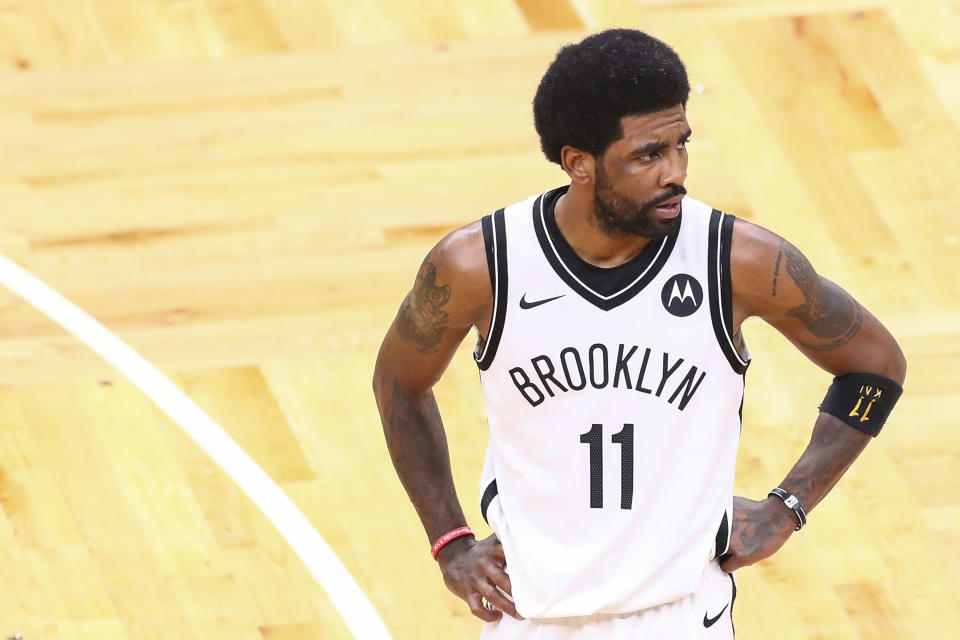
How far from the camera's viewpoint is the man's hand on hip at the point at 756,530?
11.1ft

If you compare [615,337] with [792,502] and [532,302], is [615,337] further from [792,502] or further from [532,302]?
[792,502]

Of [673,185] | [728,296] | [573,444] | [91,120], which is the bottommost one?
[91,120]

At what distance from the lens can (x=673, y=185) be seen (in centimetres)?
301

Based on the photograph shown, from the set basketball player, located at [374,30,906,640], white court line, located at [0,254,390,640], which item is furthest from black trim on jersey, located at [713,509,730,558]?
white court line, located at [0,254,390,640]

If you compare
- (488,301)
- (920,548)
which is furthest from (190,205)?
(488,301)

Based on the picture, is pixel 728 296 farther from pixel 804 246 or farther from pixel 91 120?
pixel 91 120

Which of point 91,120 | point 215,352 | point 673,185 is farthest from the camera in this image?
point 91,120

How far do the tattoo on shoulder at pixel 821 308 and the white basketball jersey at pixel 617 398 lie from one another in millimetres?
155

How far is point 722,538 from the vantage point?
3.29 meters

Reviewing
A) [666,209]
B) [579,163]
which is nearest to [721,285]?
[666,209]

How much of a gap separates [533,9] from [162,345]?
2759 mm

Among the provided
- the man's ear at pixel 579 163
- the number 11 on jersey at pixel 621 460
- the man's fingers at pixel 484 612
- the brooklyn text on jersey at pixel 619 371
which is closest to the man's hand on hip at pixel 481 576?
the man's fingers at pixel 484 612

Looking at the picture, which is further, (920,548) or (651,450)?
(920,548)

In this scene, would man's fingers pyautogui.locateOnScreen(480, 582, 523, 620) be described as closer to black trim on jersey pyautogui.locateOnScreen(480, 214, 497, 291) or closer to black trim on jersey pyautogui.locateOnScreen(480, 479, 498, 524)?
black trim on jersey pyautogui.locateOnScreen(480, 479, 498, 524)
